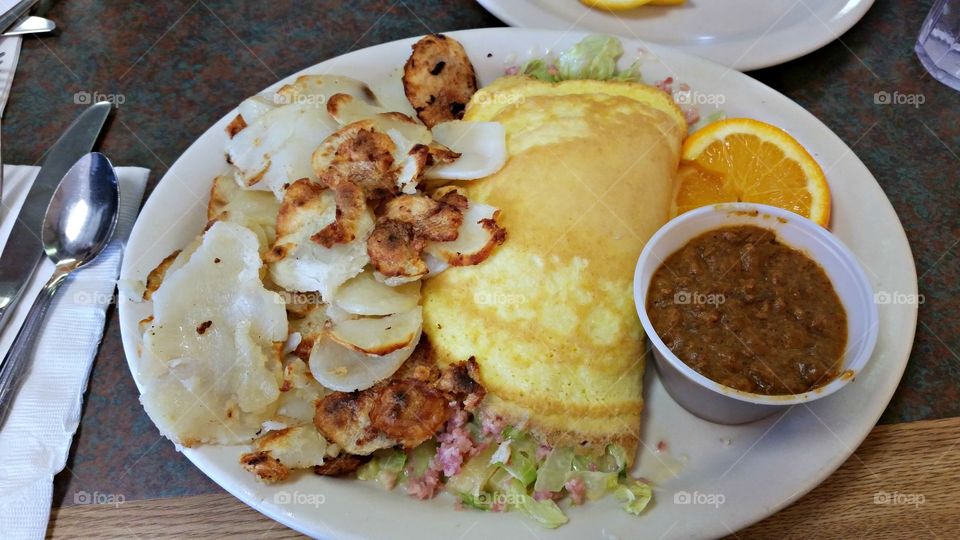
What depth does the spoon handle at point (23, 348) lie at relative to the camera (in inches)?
85.3

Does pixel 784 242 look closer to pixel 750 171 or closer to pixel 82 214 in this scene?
pixel 750 171

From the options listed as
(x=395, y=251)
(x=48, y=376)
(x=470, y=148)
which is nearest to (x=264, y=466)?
(x=395, y=251)

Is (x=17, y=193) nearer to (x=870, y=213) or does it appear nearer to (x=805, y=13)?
(x=870, y=213)

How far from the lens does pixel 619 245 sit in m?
2.08

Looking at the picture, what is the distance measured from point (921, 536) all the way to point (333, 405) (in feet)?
5.75

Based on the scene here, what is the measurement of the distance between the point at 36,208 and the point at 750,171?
262 centimetres

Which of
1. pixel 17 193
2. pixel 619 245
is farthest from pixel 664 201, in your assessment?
pixel 17 193

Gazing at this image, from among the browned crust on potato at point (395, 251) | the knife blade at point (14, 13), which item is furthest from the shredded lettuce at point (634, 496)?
the knife blade at point (14, 13)

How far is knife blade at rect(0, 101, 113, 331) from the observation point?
92.8 inches

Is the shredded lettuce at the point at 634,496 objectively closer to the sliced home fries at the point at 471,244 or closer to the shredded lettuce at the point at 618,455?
the shredded lettuce at the point at 618,455

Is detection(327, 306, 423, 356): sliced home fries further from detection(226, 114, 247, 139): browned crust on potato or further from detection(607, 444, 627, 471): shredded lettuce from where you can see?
detection(226, 114, 247, 139): browned crust on potato

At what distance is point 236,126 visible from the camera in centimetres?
237

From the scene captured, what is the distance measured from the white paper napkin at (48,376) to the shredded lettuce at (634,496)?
66.4 inches

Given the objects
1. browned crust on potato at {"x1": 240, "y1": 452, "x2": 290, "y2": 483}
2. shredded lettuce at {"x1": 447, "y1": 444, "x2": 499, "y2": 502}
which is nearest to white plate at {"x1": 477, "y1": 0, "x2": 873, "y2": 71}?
shredded lettuce at {"x1": 447, "y1": 444, "x2": 499, "y2": 502}
